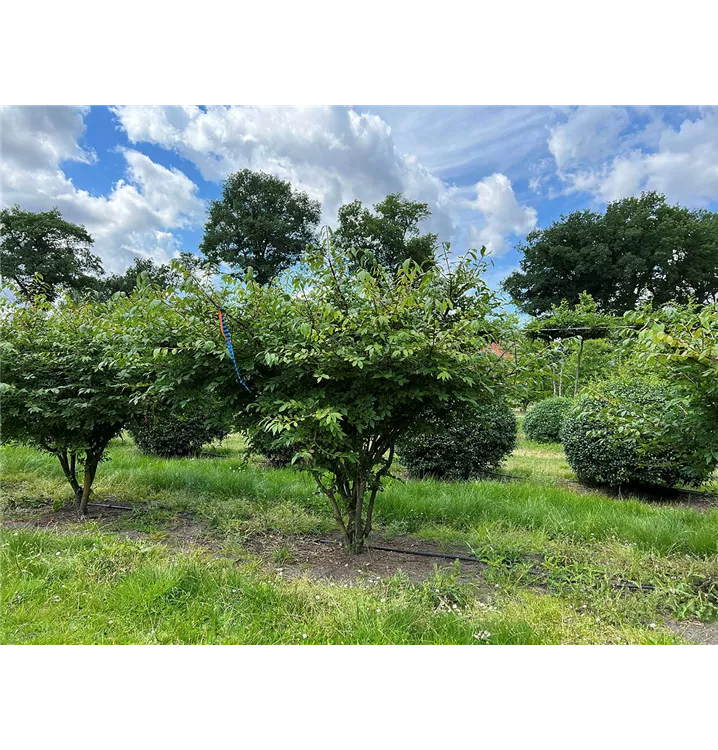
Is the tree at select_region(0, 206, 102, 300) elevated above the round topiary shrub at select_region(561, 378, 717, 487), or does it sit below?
above

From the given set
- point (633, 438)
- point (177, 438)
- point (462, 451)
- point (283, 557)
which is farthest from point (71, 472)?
point (633, 438)

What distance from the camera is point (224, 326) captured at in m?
1.90

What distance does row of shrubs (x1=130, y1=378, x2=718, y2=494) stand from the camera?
215cm

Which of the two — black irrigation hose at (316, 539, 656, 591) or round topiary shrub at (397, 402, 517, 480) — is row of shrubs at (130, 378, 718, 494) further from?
black irrigation hose at (316, 539, 656, 591)

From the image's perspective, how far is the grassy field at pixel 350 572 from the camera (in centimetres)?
149

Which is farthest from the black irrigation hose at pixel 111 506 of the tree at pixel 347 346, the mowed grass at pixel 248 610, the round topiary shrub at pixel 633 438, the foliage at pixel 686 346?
the foliage at pixel 686 346

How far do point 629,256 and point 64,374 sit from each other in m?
8.07

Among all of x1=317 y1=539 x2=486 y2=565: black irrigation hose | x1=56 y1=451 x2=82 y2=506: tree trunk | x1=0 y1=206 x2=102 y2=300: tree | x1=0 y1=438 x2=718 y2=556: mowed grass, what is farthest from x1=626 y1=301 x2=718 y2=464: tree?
x1=56 y1=451 x2=82 y2=506: tree trunk

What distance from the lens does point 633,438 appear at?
6.99 ft

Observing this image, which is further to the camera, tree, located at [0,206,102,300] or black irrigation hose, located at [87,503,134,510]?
black irrigation hose, located at [87,503,134,510]

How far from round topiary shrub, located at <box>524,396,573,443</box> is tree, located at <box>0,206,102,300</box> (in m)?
6.65

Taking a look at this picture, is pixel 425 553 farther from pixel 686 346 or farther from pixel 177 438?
pixel 177 438

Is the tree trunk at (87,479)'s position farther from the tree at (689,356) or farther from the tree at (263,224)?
the tree at (689,356)
